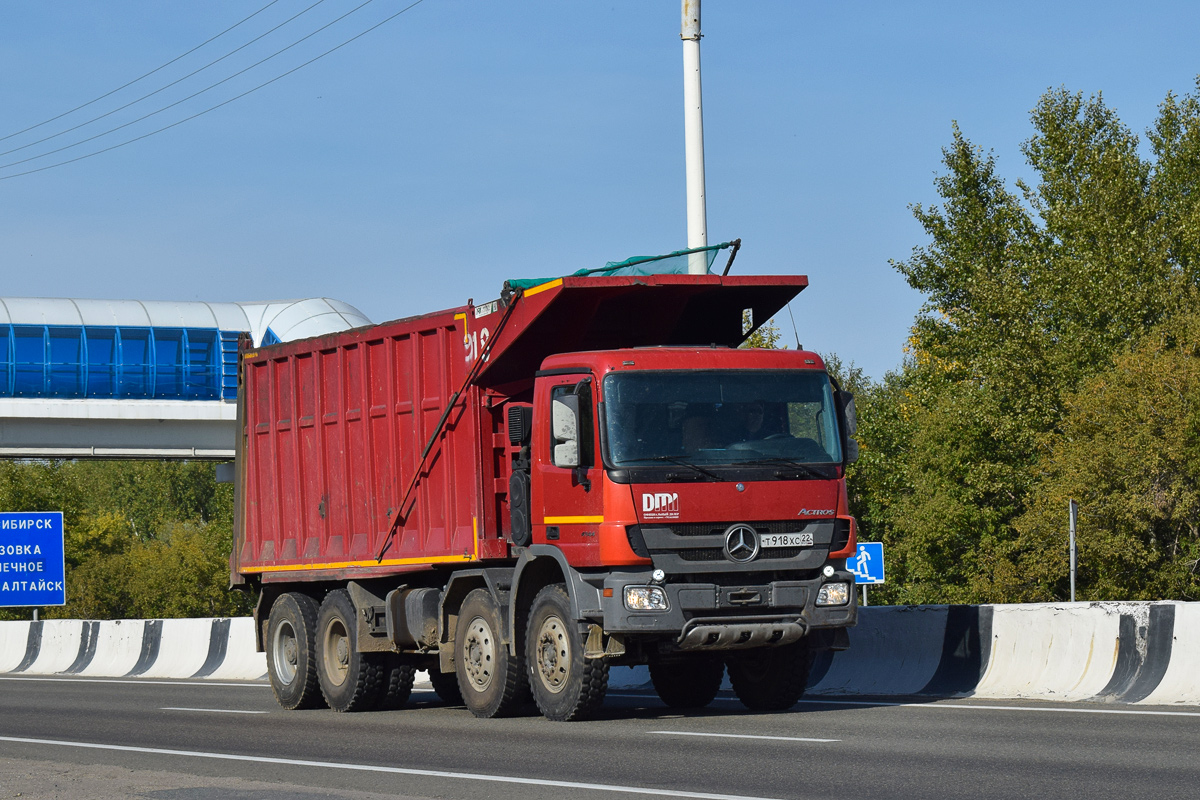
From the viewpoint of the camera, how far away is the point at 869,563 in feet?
104

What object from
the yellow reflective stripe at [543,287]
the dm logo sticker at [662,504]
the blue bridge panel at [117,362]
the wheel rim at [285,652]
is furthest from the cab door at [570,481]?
the blue bridge panel at [117,362]

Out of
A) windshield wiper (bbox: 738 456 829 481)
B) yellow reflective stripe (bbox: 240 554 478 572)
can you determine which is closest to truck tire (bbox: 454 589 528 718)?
yellow reflective stripe (bbox: 240 554 478 572)

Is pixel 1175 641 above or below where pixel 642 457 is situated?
below

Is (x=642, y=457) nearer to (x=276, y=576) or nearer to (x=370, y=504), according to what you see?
(x=370, y=504)

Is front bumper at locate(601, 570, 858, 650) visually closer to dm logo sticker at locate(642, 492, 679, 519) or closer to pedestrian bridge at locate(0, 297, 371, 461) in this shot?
dm logo sticker at locate(642, 492, 679, 519)

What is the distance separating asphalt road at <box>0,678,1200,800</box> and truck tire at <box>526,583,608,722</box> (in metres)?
0.18

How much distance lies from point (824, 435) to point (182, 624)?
1737cm

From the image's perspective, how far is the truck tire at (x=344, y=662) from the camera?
15.9 meters

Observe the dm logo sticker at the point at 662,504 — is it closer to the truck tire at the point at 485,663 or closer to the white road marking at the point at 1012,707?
the truck tire at the point at 485,663

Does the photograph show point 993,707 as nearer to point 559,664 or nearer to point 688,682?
point 688,682

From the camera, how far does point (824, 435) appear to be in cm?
1301

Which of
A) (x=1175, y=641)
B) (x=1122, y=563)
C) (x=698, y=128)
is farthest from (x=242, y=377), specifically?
(x=1122, y=563)

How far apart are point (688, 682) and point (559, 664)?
7.90ft

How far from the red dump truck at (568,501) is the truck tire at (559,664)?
0.02 meters
